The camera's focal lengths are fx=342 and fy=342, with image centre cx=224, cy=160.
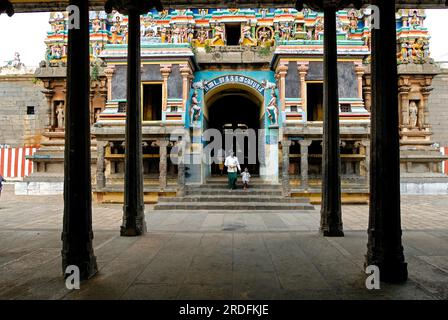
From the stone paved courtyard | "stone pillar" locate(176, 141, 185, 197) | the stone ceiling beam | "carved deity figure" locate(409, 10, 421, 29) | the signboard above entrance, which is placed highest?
"carved deity figure" locate(409, 10, 421, 29)

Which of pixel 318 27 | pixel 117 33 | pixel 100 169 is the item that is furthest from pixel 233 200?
pixel 117 33

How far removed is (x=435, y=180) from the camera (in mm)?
16250

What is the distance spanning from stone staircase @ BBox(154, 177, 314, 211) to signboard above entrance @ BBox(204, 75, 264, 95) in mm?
4414

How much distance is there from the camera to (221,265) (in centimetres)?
449

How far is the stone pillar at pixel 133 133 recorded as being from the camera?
259 inches

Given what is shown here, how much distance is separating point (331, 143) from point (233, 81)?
9.49m

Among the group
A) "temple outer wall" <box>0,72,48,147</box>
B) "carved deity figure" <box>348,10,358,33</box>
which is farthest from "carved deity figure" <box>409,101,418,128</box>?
"temple outer wall" <box>0,72,48,147</box>

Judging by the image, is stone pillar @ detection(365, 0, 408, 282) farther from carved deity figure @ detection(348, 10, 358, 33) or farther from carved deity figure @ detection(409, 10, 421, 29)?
carved deity figure @ detection(409, 10, 421, 29)

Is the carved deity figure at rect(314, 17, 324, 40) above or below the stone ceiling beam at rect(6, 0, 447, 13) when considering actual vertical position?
above

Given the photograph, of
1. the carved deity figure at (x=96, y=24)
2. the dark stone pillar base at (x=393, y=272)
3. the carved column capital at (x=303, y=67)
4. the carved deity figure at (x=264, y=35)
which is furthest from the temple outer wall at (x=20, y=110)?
the dark stone pillar base at (x=393, y=272)

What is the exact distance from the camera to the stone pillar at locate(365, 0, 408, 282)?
13.4 feet

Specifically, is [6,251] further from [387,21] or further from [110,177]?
[110,177]

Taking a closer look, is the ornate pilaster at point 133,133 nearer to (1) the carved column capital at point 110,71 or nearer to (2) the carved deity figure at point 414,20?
(1) the carved column capital at point 110,71
